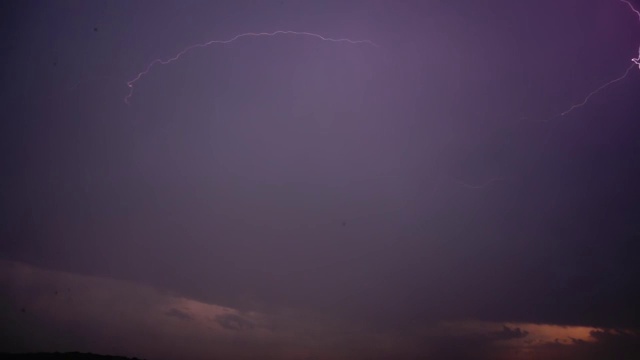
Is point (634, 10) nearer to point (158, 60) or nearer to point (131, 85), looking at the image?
point (158, 60)

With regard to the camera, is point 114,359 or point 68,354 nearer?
point 68,354

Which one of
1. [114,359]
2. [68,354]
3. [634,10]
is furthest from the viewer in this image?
[114,359]

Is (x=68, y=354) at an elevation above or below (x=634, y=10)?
below

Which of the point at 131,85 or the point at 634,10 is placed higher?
the point at 634,10

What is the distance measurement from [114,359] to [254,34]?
798 centimetres

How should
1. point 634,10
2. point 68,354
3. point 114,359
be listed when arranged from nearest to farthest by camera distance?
point 634,10
point 68,354
point 114,359

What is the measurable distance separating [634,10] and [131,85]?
10397mm

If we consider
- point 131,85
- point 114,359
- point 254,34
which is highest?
point 254,34

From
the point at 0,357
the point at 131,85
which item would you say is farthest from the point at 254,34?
the point at 0,357

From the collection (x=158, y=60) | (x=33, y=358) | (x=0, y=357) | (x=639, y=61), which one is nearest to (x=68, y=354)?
(x=33, y=358)

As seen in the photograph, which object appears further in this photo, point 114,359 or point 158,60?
point 114,359

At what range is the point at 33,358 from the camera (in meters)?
8.07

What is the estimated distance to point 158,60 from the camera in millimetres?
8117

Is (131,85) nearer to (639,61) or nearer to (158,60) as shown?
(158,60)
